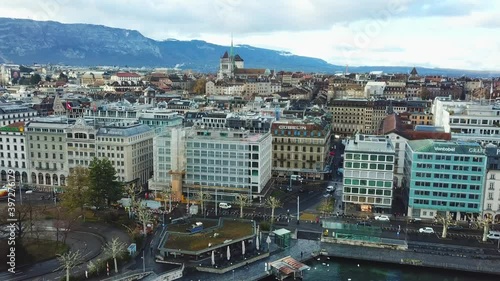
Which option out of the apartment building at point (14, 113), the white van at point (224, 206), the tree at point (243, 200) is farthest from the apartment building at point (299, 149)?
the apartment building at point (14, 113)

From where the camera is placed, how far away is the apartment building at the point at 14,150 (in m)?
112

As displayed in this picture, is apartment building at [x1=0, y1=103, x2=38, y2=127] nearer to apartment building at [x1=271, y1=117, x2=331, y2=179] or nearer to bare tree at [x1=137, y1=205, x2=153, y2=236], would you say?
bare tree at [x1=137, y1=205, x2=153, y2=236]

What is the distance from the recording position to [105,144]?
105250 mm

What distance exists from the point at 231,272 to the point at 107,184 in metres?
34.8

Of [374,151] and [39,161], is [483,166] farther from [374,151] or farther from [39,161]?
[39,161]

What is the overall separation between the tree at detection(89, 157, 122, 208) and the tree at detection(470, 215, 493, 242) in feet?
225

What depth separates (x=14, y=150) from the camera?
113250mm

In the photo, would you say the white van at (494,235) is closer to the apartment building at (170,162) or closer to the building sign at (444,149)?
the building sign at (444,149)

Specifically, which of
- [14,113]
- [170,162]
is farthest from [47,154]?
[14,113]

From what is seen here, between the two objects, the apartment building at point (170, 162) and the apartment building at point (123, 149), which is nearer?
the apartment building at point (170, 162)

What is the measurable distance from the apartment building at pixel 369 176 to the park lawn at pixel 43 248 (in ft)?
181

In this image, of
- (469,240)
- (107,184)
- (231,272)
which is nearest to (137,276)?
(231,272)

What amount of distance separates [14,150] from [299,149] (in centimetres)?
7277

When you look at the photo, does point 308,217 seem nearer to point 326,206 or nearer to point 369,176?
point 326,206
